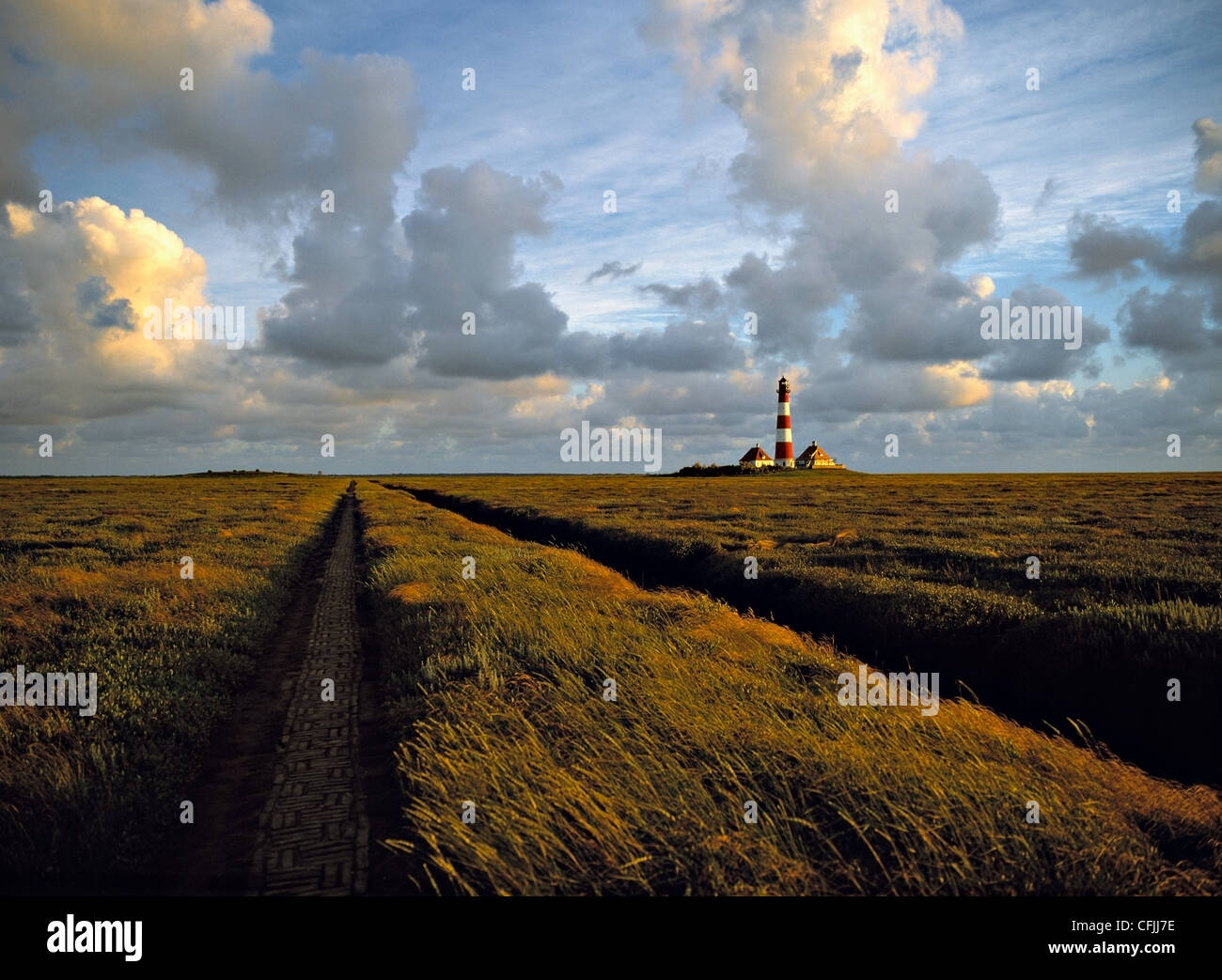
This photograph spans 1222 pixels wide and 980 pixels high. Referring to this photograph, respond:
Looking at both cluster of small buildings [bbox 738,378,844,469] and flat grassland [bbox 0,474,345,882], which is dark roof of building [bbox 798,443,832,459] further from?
flat grassland [bbox 0,474,345,882]

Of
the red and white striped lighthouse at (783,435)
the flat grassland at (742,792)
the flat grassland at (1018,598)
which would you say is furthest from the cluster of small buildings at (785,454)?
the flat grassland at (742,792)

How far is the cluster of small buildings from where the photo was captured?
10931 cm

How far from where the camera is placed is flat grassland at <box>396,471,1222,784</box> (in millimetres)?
9125

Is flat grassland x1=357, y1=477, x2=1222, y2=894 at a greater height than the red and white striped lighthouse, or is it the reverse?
the red and white striped lighthouse

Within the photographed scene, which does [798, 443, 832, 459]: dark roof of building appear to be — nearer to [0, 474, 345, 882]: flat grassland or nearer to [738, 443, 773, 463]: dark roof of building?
[738, 443, 773, 463]: dark roof of building

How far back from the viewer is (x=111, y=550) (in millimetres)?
24703

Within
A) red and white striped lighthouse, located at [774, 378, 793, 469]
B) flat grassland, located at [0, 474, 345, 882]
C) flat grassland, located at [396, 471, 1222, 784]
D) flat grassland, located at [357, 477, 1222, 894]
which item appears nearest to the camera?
flat grassland, located at [357, 477, 1222, 894]

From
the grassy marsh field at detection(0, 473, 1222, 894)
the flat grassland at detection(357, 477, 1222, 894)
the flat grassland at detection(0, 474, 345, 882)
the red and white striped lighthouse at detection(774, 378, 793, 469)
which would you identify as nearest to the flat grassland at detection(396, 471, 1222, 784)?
the grassy marsh field at detection(0, 473, 1222, 894)

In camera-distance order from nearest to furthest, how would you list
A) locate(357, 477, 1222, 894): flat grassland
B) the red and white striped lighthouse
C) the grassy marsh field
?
locate(357, 477, 1222, 894): flat grassland
the grassy marsh field
the red and white striped lighthouse

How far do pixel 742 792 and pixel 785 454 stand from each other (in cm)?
11225

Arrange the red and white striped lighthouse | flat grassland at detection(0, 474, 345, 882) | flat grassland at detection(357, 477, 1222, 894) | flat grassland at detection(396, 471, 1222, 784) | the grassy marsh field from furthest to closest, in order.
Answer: the red and white striped lighthouse < flat grassland at detection(396, 471, 1222, 784) < flat grassland at detection(0, 474, 345, 882) < the grassy marsh field < flat grassland at detection(357, 477, 1222, 894)

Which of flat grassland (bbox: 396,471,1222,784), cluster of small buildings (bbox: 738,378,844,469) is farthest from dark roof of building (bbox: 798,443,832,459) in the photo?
flat grassland (bbox: 396,471,1222,784)

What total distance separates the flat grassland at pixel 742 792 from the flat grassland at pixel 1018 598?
1.56 meters

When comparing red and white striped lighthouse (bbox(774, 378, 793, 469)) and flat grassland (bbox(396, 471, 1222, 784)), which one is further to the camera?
red and white striped lighthouse (bbox(774, 378, 793, 469))
